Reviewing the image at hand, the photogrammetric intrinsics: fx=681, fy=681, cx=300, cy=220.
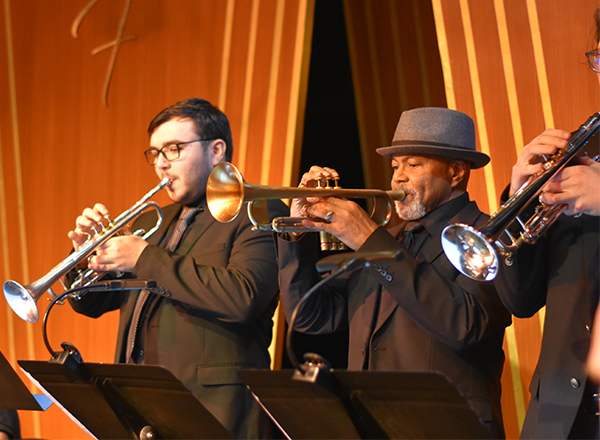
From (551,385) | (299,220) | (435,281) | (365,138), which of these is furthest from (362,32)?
(551,385)

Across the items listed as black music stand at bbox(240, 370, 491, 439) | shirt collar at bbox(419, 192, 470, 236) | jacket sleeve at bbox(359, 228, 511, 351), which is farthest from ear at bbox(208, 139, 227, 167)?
black music stand at bbox(240, 370, 491, 439)

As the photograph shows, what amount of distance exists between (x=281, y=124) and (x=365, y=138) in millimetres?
527

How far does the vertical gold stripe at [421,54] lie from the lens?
3992 millimetres

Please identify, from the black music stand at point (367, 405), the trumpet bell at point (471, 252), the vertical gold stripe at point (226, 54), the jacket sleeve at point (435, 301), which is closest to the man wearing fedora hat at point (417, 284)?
the jacket sleeve at point (435, 301)

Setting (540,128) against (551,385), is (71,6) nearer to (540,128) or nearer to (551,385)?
(540,128)

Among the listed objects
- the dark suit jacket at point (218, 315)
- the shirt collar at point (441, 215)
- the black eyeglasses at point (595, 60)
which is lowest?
the dark suit jacket at point (218, 315)

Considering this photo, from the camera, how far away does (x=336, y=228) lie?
2.32 meters

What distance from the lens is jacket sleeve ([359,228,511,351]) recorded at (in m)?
2.20

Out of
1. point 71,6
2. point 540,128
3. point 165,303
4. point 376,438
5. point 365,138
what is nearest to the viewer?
point 376,438

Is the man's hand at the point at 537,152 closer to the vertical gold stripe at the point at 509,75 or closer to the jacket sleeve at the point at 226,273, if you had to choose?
the jacket sleeve at the point at 226,273

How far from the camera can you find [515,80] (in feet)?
11.2

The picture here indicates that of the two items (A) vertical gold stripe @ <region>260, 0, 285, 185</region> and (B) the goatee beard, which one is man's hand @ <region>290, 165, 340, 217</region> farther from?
(A) vertical gold stripe @ <region>260, 0, 285, 185</region>

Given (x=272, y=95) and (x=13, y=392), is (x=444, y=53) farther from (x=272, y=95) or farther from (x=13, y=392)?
(x=13, y=392)

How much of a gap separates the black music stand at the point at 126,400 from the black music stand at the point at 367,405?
0.24 meters
